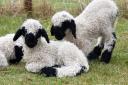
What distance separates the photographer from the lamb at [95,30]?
29.3 feet

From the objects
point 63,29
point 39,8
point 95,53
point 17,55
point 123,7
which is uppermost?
point 63,29

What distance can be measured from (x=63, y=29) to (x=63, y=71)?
3.18 ft

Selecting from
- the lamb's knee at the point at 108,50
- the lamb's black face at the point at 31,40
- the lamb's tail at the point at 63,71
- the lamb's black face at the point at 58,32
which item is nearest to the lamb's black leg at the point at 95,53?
the lamb's knee at the point at 108,50

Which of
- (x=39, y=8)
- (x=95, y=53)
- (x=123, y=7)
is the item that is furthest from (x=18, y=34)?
(x=123, y=7)

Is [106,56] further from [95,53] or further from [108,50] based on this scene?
[95,53]

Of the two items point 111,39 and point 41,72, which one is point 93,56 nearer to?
point 111,39

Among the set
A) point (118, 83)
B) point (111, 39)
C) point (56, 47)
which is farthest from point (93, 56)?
point (118, 83)

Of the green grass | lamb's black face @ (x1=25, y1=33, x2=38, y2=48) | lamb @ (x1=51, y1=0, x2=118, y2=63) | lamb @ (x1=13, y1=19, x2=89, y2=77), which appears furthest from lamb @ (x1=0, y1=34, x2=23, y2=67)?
lamb @ (x1=51, y1=0, x2=118, y2=63)

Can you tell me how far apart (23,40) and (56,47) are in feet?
1.80

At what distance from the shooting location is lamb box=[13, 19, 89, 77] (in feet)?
26.5

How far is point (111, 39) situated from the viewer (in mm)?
9219

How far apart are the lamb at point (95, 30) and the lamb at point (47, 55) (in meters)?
0.46

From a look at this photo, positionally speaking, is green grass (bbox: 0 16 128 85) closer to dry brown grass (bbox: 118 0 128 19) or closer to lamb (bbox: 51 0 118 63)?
lamb (bbox: 51 0 118 63)

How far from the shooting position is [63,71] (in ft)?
26.2
